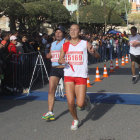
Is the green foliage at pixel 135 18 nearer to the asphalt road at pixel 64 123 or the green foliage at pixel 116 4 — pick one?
the green foliage at pixel 116 4

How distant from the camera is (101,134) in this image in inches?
212

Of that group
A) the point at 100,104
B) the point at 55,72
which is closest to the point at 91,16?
the point at 100,104

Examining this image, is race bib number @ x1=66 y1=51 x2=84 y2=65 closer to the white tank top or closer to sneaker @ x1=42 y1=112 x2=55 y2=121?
the white tank top

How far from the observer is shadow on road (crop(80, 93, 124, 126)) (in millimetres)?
6686

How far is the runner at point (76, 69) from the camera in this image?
18.3 ft

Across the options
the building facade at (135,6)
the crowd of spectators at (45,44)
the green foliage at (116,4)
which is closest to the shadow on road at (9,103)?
the crowd of spectators at (45,44)

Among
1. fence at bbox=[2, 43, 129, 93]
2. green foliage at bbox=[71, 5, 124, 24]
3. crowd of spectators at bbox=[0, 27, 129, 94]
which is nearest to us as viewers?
fence at bbox=[2, 43, 129, 93]

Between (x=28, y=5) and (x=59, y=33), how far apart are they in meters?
26.1

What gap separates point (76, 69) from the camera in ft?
18.4

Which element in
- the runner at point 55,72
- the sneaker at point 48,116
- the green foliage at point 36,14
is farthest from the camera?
the green foliage at point 36,14

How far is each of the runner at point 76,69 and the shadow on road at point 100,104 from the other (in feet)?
2.57

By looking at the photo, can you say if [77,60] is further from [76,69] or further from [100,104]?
[100,104]

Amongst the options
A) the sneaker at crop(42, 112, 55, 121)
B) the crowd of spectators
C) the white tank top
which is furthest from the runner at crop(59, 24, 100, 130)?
the crowd of spectators

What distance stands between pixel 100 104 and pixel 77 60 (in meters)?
2.57
